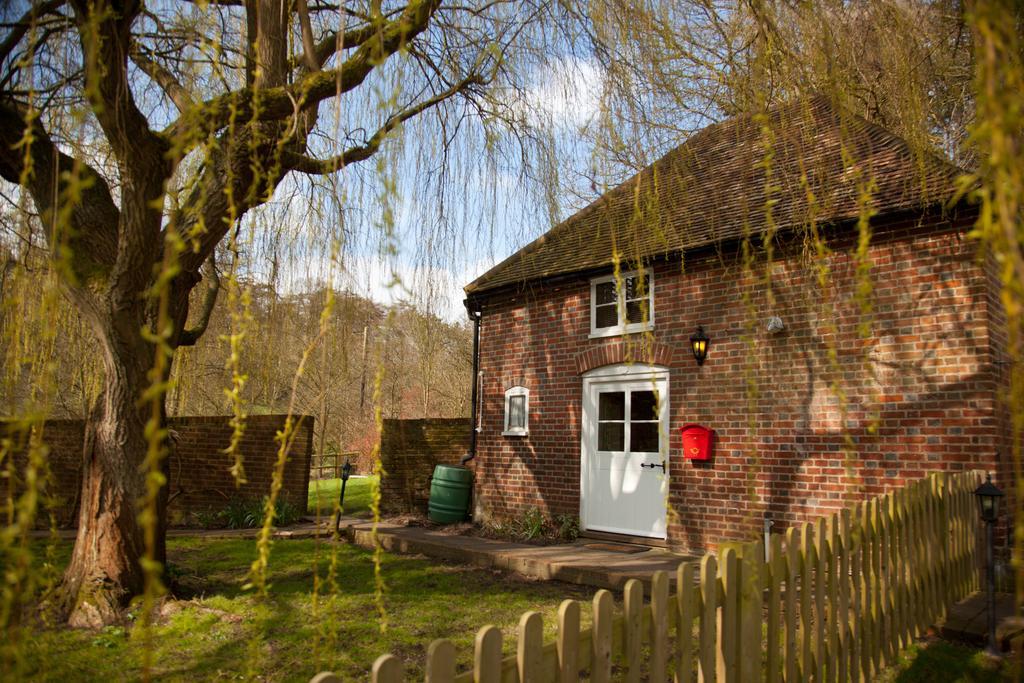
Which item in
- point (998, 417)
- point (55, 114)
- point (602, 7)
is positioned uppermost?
point (602, 7)

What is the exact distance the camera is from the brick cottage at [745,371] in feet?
20.6

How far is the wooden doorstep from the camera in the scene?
8.31m

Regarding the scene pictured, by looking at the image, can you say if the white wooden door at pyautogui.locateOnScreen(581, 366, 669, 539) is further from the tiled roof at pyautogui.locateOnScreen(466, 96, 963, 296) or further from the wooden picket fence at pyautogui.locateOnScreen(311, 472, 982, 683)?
the wooden picket fence at pyautogui.locateOnScreen(311, 472, 982, 683)

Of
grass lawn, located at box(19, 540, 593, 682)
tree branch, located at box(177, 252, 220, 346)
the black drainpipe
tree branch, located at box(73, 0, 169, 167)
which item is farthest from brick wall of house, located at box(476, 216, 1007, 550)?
tree branch, located at box(177, 252, 220, 346)

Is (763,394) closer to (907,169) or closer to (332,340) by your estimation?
(907,169)

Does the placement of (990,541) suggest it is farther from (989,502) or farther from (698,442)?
(698,442)

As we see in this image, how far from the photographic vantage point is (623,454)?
8.95 metres

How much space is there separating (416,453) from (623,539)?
4.89 m

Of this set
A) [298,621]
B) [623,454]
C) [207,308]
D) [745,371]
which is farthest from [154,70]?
[623,454]

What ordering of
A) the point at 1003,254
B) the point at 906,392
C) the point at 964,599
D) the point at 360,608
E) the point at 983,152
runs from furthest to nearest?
the point at 906,392
the point at 360,608
the point at 964,599
the point at 983,152
the point at 1003,254

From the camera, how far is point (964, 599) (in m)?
5.34

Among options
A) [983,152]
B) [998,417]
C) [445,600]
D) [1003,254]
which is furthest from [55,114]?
[998,417]

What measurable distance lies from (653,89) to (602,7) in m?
0.38

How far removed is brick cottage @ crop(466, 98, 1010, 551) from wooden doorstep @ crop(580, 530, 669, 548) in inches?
3.0
